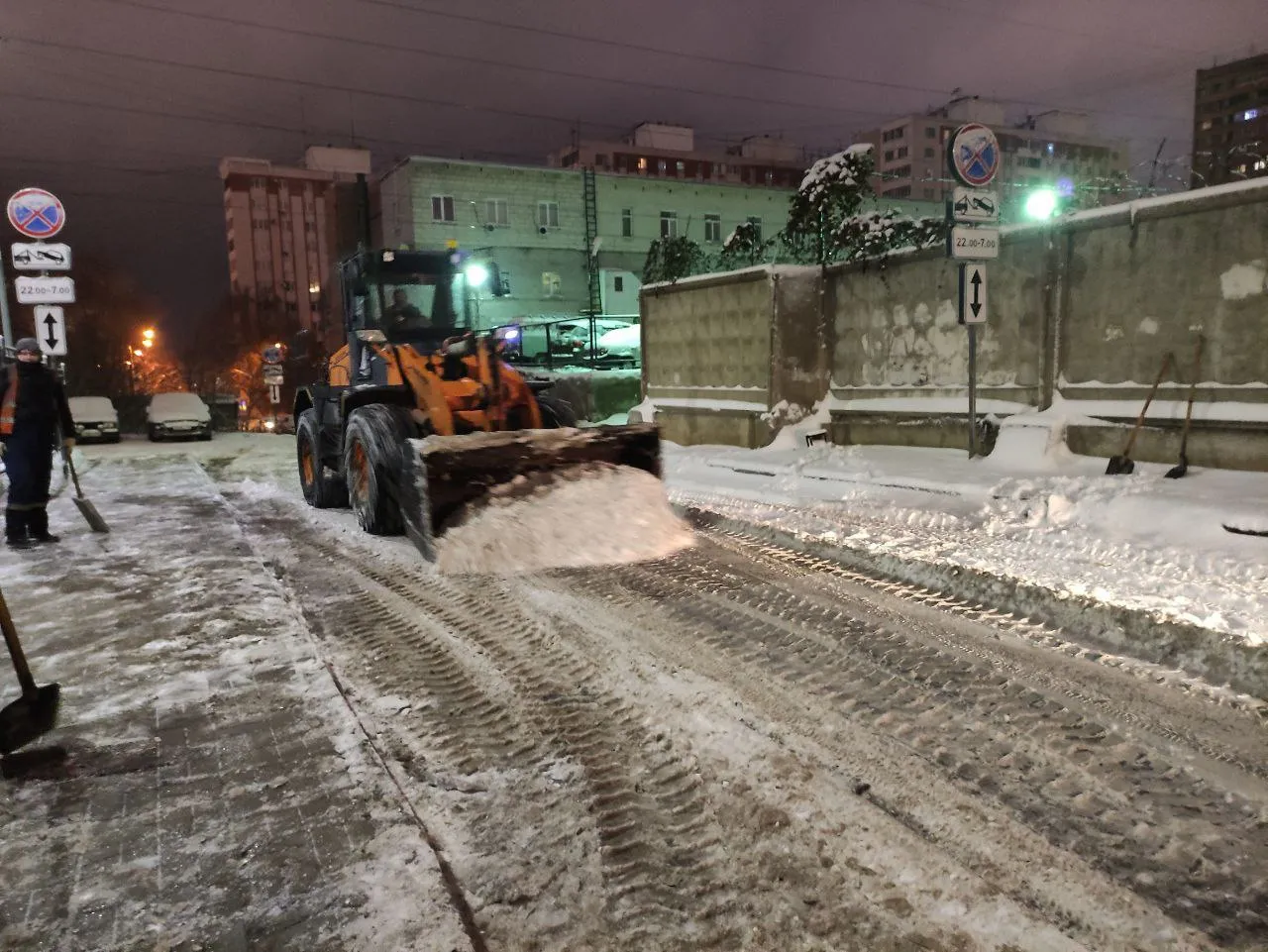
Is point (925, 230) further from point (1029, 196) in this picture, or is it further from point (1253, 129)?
point (1253, 129)

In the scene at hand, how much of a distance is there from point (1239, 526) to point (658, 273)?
35.3 ft

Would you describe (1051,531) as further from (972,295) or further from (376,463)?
(376,463)

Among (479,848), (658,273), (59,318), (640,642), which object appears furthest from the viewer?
(658,273)

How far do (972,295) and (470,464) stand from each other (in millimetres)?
5723

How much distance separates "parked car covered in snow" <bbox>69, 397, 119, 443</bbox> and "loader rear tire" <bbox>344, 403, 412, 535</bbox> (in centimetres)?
2168

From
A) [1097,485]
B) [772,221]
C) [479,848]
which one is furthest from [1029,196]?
[772,221]

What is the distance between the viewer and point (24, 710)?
131 inches

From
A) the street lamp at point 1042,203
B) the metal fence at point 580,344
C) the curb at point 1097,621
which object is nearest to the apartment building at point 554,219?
the metal fence at point 580,344

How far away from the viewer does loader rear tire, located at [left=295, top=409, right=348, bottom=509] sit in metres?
9.29

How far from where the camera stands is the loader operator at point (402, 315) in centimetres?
858

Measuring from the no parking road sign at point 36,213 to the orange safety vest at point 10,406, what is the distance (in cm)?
639

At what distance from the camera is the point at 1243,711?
3.48 metres

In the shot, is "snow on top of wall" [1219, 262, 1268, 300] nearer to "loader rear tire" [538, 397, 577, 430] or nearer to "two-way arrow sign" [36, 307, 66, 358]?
"loader rear tire" [538, 397, 577, 430]

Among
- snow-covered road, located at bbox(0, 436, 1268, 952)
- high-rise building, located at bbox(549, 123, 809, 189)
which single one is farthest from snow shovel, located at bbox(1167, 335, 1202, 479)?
high-rise building, located at bbox(549, 123, 809, 189)
